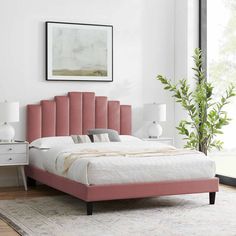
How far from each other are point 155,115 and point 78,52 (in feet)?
4.16

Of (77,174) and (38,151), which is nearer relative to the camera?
(77,174)

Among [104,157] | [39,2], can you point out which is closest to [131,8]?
[39,2]

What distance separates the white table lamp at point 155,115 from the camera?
7.39 metres

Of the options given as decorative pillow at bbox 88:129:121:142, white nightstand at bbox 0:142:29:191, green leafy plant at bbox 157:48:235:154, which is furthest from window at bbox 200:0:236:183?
white nightstand at bbox 0:142:29:191

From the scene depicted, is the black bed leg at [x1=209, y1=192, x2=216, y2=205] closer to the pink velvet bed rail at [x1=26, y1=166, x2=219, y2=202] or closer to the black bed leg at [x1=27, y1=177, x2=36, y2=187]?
the pink velvet bed rail at [x1=26, y1=166, x2=219, y2=202]

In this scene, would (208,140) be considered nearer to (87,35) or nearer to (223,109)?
(223,109)

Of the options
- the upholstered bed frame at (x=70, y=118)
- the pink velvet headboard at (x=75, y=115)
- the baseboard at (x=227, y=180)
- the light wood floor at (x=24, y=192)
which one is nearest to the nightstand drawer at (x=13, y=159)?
the upholstered bed frame at (x=70, y=118)

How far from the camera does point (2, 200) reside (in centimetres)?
598

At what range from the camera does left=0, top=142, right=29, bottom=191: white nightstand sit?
21.2 feet

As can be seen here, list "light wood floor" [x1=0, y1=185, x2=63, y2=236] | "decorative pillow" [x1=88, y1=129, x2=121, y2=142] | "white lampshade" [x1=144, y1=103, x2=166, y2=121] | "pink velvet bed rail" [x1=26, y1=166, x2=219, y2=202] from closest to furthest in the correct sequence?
1. "pink velvet bed rail" [x1=26, y1=166, x2=219, y2=202]
2. "light wood floor" [x1=0, y1=185, x2=63, y2=236]
3. "decorative pillow" [x1=88, y1=129, x2=121, y2=142]
4. "white lampshade" [x1=144, y1=103, x2=166, y2=121]

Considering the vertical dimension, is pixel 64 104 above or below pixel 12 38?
below

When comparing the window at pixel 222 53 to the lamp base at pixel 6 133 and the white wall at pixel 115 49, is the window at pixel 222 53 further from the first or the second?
the lamp base at pixel 6 133

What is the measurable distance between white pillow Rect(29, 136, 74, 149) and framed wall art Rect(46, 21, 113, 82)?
0.87m

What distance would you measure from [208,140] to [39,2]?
276 cm
